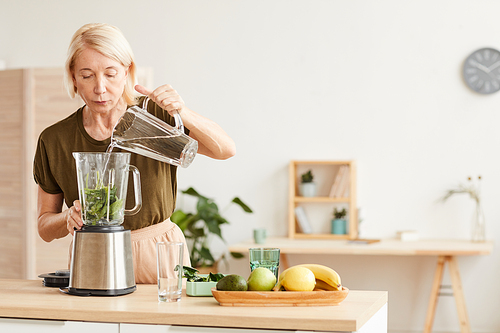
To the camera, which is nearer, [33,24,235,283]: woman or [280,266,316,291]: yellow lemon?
[280,266,316,291]: yellow lemon

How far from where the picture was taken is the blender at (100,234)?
1.47 metres

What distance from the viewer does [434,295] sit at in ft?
12.3

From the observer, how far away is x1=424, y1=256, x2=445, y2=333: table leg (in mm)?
3701

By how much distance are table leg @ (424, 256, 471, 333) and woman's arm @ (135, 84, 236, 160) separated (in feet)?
7.70

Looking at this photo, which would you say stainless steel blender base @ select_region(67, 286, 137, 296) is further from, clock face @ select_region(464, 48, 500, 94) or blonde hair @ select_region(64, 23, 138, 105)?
clock face @ select_region(464, 48, 500, 94)

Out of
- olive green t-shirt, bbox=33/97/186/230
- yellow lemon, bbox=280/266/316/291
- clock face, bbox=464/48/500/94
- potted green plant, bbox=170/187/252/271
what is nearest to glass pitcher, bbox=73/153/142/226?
olive green t-shirt, bbox=33/97/186/230

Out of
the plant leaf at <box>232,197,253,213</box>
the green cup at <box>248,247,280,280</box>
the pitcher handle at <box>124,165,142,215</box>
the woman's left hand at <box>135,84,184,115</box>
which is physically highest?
the woman's left hand at <box>135,84,184,115</box>

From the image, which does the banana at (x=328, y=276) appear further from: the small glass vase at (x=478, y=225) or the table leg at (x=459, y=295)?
the small glass vase at (x=478, y=225)

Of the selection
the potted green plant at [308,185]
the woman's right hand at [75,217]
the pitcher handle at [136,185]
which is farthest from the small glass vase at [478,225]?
the woman's right hand at [75,217]

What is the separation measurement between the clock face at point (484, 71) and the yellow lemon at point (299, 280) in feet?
9.96

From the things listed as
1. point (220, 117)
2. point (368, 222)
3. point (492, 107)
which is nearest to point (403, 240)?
point (368, 222)

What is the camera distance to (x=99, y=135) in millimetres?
1841

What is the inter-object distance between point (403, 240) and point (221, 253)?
1357mm

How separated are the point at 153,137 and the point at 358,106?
9.09ft
